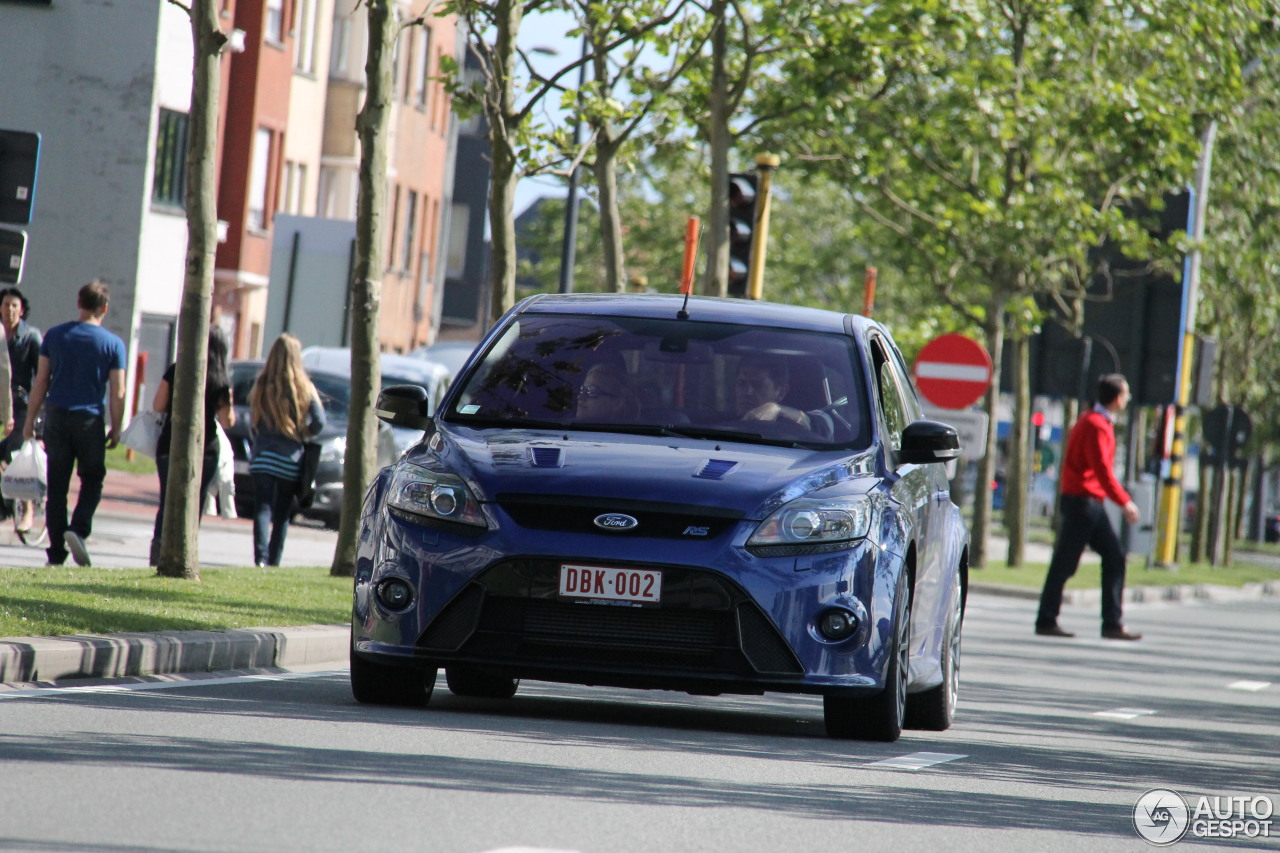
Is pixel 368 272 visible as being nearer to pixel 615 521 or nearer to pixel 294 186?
pixel 615 521

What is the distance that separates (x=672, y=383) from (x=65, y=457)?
7051 mm

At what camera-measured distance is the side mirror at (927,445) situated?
33.5 feet

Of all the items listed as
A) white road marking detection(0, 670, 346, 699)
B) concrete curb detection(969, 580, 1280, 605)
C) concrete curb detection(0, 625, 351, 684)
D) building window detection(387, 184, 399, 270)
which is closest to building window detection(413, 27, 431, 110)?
building window detection(387, 184, 399, 270)

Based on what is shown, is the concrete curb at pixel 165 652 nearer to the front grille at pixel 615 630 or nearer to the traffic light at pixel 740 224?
the front grille at pixel 615 630

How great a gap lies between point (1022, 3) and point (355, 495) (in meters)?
18.5

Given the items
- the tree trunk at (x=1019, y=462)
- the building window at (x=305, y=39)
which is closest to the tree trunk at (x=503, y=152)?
the tree trunk at (x=1019, y=462)

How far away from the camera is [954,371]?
25.0 meters

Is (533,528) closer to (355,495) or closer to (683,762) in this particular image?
(683,762)

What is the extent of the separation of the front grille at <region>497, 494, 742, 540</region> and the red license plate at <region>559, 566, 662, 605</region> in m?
0.14

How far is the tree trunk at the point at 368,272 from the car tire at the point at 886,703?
730cm

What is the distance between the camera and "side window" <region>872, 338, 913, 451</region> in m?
10.5

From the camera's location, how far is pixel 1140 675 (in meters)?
17.5

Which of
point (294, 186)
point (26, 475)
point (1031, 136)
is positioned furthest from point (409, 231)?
point (26, 475)

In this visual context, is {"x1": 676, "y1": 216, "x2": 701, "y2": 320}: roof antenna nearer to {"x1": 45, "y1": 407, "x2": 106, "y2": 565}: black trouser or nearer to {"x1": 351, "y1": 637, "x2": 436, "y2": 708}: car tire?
{"x1": 351, "y1": 637, "x2": 436, "y2": 708}: car tire
